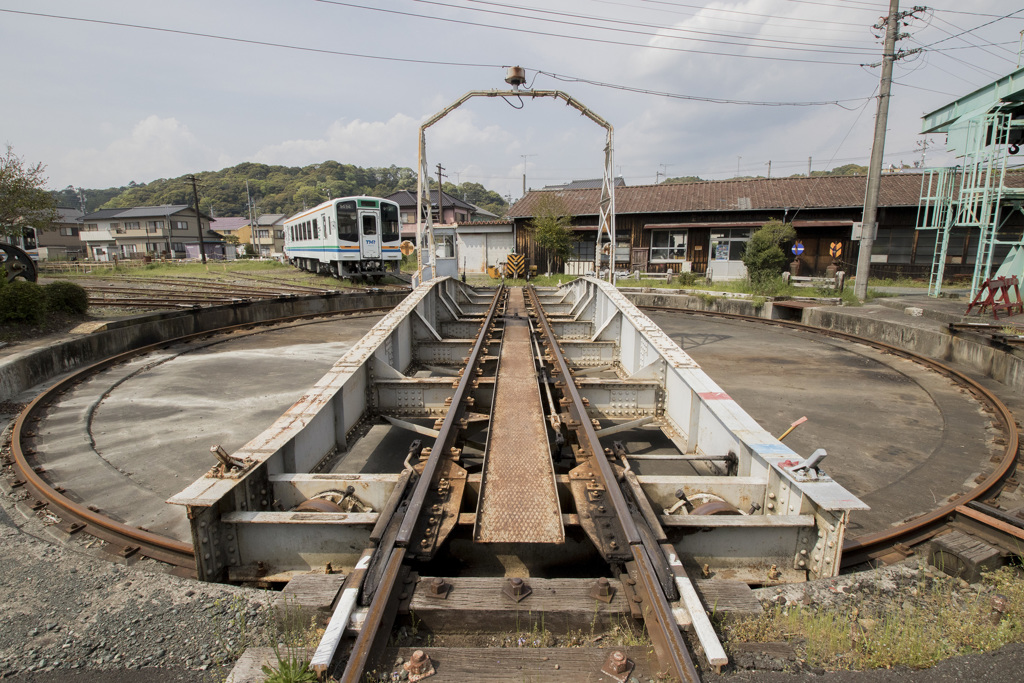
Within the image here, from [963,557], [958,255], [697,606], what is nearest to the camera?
[697,606]

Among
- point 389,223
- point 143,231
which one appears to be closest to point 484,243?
point 389,223

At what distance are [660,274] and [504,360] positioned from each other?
69.3 feet

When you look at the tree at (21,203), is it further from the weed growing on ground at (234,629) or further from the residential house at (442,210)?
the residential house at (442,210)

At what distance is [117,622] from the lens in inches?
88.4

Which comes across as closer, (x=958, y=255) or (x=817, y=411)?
(x=817, y=411)

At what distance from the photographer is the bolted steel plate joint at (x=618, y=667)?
6.19 feet

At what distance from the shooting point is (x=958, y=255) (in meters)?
23.1

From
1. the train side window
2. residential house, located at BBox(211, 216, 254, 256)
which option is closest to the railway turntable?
the train side window

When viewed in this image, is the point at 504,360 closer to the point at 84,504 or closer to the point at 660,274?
the point at 84,504

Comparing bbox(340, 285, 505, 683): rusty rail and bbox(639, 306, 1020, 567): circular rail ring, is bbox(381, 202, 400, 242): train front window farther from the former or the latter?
bbox(340, 285, 505, 683): rusty rail

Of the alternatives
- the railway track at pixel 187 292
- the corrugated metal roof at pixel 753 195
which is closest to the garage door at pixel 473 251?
the corrugated metal roof at pixel 753 195

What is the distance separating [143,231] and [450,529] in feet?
238

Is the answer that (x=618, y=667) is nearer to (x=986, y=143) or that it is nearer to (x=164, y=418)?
(x=164, y=418)

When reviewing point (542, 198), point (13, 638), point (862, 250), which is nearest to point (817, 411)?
point (13, 638)
